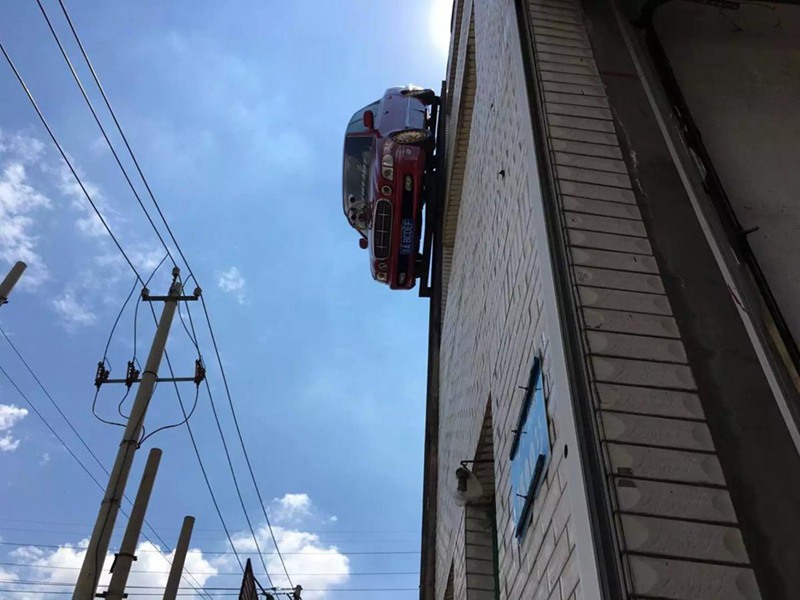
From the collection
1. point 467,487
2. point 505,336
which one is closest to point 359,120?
point 467,487

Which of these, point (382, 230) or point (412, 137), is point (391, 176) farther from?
point (382, 230)

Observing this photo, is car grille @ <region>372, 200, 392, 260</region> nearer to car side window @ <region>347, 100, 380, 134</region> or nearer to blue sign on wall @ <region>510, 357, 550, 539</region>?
car side window @ <region>347, 100, 380, 134</region>

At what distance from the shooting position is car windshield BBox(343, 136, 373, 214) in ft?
28.9

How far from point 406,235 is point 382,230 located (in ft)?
1.05

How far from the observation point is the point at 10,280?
255 inches

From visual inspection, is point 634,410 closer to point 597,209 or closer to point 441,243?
point 597,209

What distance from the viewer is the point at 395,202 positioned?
8.16 m

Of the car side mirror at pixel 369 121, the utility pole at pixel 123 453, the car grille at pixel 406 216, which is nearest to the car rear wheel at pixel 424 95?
the car side mirror at pixel 369 121

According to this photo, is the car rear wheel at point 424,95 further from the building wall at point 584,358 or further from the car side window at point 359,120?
the building wall at point 584,358

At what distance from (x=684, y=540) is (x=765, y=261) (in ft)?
3.89

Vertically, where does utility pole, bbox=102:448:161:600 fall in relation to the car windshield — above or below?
below

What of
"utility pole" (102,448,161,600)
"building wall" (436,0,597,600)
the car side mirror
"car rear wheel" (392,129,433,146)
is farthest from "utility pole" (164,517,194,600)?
the car side mirror

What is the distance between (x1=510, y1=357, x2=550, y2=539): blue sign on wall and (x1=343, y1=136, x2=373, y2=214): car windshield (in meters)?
7.12

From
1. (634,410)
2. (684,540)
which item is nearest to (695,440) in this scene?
(634,410)
